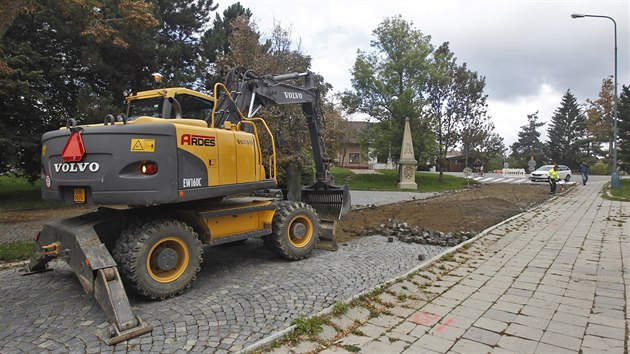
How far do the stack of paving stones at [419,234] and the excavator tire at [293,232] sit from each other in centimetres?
221

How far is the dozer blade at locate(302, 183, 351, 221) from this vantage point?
27.3ft

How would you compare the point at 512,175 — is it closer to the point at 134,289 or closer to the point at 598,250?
the point at 598,250

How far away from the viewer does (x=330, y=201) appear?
8.41 meters

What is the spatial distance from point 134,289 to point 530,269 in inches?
228

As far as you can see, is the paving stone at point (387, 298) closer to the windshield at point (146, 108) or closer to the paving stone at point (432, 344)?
the paving stone at point (432, 344)

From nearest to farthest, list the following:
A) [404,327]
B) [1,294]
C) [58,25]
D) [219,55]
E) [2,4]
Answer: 1. [404,327]
2. [1,294]
3. [2,4]
4. [58,25]
5. [219,55]

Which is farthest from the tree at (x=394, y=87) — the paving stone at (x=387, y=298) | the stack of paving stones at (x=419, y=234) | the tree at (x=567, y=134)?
the tree at (x=567, y=134)

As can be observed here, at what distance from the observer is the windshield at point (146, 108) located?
18.1 ft

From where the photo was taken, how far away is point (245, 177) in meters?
5.60

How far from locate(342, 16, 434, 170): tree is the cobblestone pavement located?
23.3m

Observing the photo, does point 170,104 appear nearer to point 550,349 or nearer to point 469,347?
point 469,347

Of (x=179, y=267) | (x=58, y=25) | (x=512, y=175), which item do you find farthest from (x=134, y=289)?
(x=512, y=175)

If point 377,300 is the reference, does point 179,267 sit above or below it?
above

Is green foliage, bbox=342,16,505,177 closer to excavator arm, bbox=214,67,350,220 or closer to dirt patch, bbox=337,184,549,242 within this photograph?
dirt patch, bbox=337,184,549,242
